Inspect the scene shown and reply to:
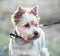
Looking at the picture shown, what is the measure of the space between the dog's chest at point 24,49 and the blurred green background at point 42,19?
0.13 meters

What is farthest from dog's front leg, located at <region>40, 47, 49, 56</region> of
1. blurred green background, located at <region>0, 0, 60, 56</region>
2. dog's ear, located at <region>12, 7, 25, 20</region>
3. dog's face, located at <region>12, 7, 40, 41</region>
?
dog's ear, located at <region>12, 7, 25, 20</region>

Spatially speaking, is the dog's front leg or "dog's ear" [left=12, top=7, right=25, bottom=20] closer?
"dog's ear" [left=12, top=7, right=25, bottom=20]

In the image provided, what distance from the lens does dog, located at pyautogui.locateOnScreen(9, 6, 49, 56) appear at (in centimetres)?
133

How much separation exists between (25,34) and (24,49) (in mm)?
103

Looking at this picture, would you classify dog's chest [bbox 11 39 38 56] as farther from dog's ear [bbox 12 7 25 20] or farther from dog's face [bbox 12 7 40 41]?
dog's ear [bbox 12 7 25 20]

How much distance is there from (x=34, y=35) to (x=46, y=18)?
27cm

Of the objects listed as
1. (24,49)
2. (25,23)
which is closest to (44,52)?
(24,49)

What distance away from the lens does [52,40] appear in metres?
1.56

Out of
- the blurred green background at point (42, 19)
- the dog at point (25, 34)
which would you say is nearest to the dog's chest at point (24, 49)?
the dog at point (25, 34)

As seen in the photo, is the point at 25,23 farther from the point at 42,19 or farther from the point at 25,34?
the point at 42,19

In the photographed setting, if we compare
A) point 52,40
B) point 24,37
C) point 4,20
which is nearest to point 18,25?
point 24,37

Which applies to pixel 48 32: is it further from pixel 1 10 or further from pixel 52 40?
pixel 1 10

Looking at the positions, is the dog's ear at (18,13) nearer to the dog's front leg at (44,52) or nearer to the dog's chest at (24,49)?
the dog's chest at (24,49)

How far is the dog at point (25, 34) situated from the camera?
1335 mm
